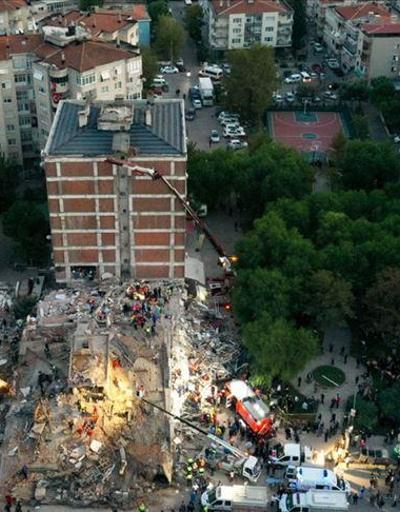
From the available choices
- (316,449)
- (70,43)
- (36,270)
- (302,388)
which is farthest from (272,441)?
(70,43)

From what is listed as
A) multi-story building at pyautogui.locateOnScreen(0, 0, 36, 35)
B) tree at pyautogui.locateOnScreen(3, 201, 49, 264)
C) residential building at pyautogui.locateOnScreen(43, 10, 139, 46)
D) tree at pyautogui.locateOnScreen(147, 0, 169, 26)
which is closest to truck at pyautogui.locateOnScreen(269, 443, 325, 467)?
tree at pyautogui.locateOnScreen(3, 201, 49, 264)

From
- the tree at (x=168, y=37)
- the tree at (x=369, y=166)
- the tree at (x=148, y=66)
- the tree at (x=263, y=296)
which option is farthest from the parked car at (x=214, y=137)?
the tree at (x=263, y=296)

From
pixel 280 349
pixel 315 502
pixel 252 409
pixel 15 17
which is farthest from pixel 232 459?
pixel 15 17

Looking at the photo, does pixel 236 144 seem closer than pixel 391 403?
No

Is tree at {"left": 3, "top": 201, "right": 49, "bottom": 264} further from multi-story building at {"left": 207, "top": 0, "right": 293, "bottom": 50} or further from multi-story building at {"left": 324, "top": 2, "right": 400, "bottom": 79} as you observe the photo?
multi-story building at {"left": 207, "top": 0, "right": 293, "bottom": 50}

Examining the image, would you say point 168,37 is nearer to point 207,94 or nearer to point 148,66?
point 148,66

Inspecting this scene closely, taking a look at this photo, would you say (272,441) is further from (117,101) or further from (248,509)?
(117,101)

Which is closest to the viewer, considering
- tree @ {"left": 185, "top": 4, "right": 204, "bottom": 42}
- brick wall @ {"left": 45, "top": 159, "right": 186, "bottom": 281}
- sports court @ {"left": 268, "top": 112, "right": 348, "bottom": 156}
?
brick wall @ {"left": 45, "top": 159, "right": 186, "bottom": 281}
